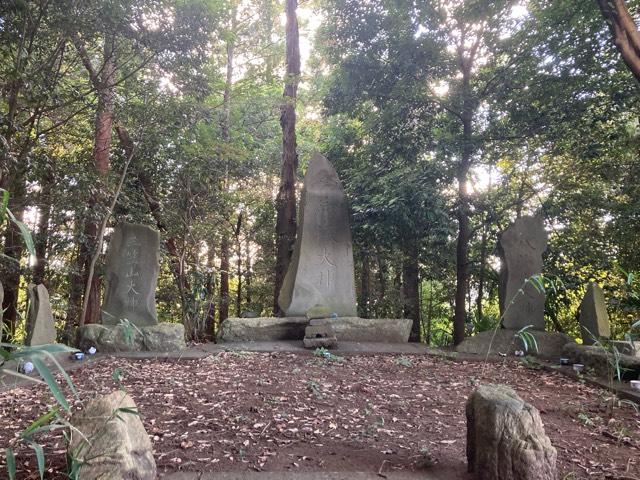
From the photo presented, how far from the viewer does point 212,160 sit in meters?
7.35

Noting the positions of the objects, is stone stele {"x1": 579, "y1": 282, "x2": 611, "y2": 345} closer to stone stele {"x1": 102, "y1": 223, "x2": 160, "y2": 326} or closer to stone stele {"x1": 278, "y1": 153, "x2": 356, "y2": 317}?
stone stele {"x1": 278, "y1": 153, "x2": 356, "y2": 317}

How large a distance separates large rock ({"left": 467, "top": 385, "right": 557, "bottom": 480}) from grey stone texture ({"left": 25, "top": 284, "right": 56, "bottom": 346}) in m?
3.99

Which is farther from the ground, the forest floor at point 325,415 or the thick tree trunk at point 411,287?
the thick tree trunk at point 411,287

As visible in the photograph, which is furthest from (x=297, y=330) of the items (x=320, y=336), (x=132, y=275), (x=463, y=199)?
(x=463, y=199)

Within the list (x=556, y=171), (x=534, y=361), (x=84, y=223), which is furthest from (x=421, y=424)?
(x=556, y=171)

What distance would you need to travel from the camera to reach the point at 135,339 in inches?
198

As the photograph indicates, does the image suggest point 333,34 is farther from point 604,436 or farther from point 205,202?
point 604,436

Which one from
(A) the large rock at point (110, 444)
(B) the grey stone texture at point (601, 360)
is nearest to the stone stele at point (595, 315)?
(B) the grey stone texture at point (601, 360)

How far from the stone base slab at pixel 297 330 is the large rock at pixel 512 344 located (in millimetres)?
877

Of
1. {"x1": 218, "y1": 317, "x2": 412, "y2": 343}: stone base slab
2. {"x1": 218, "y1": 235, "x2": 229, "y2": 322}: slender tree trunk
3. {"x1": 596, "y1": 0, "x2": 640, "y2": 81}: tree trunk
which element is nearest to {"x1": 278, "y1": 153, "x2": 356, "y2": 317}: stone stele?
{"x1": 218, "y1": 317, "x2": 412, "y2": 343}: stone base slab

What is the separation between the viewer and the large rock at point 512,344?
515 centimetres

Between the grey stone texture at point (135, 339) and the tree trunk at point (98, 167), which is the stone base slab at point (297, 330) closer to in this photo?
the grey stone texture at point (135, 339)

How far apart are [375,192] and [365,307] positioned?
317cm

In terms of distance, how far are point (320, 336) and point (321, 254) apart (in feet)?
4.96
